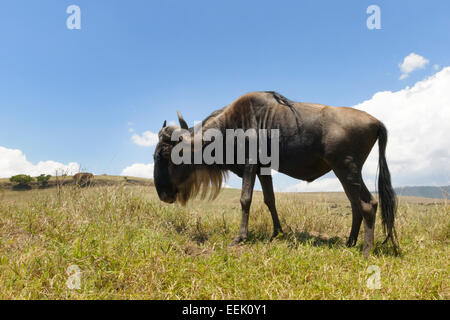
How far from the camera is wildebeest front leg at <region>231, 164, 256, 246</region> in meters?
4.76

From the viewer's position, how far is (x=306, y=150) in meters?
4.67

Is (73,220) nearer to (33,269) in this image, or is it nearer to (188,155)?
(33,269)

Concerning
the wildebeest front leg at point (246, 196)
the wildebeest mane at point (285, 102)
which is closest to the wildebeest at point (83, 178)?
the wildebeest front leg at point (246, 196)

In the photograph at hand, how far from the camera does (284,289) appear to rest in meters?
2.79

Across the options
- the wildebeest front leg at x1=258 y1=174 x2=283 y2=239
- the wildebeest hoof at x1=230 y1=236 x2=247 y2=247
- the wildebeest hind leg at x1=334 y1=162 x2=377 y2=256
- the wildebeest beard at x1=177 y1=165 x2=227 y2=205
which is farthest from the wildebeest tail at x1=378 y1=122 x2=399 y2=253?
the wildebeest beard at x1=177 y1=165 x2=227 y2=205

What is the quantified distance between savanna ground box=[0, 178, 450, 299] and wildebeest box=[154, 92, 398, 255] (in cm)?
67

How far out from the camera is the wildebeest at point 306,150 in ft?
14.5

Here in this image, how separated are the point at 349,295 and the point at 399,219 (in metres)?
4.94

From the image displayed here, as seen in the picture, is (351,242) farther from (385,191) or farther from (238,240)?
(238,240)

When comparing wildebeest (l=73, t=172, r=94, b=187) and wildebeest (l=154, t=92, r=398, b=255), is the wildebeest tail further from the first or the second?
wildebeest (l=73, t=172, r=94, b=187)
